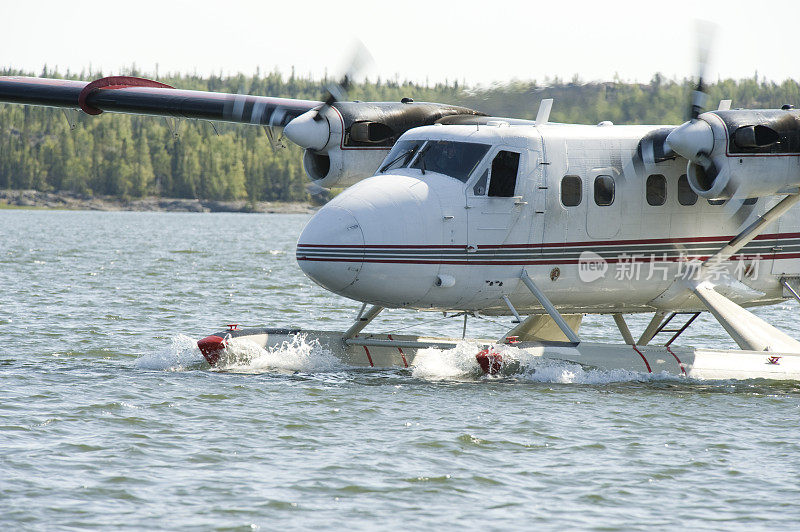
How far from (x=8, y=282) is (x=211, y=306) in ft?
27.3

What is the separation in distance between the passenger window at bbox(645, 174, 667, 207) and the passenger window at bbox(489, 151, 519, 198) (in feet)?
6.73

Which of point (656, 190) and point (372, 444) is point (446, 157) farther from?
point (372, 444)

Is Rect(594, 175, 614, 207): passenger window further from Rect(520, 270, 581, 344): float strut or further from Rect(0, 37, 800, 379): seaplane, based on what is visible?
Rect(520, 270, 581, 344): float strut

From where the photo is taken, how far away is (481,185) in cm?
1386

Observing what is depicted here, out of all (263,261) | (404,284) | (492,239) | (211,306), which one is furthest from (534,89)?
(263,261)

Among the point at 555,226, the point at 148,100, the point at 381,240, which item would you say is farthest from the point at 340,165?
the point at 148,100

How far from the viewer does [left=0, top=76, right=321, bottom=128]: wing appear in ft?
59.9

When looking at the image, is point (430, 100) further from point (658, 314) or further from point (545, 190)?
point (658, 314)

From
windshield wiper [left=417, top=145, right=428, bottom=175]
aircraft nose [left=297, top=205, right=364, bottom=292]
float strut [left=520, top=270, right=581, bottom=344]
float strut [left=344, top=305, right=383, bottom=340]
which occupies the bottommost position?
float strut [left=344, top=305, right=383, bottom=340]

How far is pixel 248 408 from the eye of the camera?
12203 mm

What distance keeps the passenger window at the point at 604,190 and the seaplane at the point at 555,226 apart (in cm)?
2

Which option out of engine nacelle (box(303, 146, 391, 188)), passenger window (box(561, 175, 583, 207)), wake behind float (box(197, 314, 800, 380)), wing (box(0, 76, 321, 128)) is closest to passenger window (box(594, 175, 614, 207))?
passenger window (box(561, 175, 583, 207))

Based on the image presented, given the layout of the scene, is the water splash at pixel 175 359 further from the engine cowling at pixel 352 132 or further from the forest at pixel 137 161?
the forest at pixel 137 161

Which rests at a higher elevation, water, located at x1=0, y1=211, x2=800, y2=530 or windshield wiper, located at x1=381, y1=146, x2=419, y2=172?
windshield wiper, located at x1=381, y1=146, x2=419, y2=172
